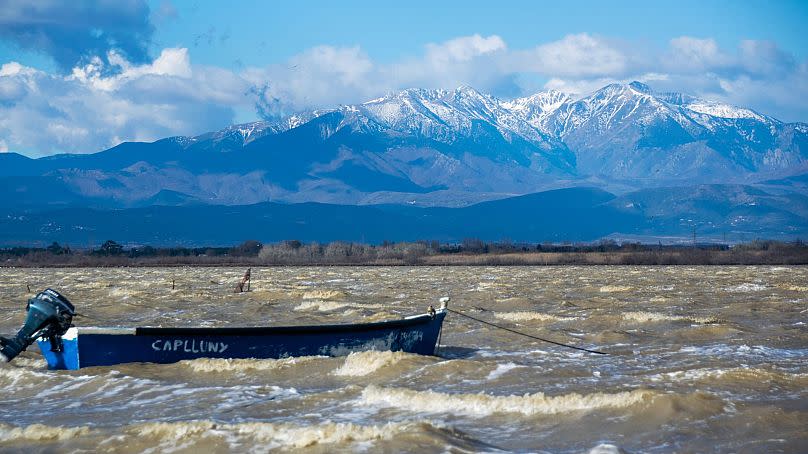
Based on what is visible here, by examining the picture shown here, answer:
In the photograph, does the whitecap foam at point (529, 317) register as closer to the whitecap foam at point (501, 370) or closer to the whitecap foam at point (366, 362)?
Answer: the whitecap foam at point (501, 370)

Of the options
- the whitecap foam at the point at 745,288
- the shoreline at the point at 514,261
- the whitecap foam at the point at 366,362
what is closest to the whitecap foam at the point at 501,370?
the whitecap foam at the point at 366,362

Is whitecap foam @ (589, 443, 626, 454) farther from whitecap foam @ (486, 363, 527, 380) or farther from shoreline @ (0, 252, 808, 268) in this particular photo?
shoreline @ (0, 252, 808, 268)

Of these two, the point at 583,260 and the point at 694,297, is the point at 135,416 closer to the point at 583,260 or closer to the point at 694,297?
the point at 694,297

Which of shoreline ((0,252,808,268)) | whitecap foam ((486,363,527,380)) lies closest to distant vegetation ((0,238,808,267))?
shoreline ((0,252,808,268))

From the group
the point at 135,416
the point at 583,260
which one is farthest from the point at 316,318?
the point at 583,260

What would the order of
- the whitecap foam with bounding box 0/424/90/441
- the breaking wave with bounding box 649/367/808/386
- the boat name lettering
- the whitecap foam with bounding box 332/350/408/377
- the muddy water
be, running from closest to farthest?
the muddy water, the whitecap foam with bounding box 0/424/90/441, the breaking wave with bounding box 649/367/808/386, the whitecap foam with bounding box 332/350/408/377, the boat name lettering

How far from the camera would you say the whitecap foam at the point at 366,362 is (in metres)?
24.3

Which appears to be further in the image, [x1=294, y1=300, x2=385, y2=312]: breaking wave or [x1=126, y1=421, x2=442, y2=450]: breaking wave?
[x1=294, y1=300, x2=385, y2=312]: breaking wave

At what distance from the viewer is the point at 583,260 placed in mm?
143250

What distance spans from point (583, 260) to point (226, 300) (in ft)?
330

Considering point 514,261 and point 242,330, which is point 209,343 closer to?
point 242,330

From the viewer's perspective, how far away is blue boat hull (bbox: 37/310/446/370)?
24172 millimetres

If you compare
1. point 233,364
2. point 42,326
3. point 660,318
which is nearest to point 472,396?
point 233,364

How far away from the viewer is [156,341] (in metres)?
24.4
